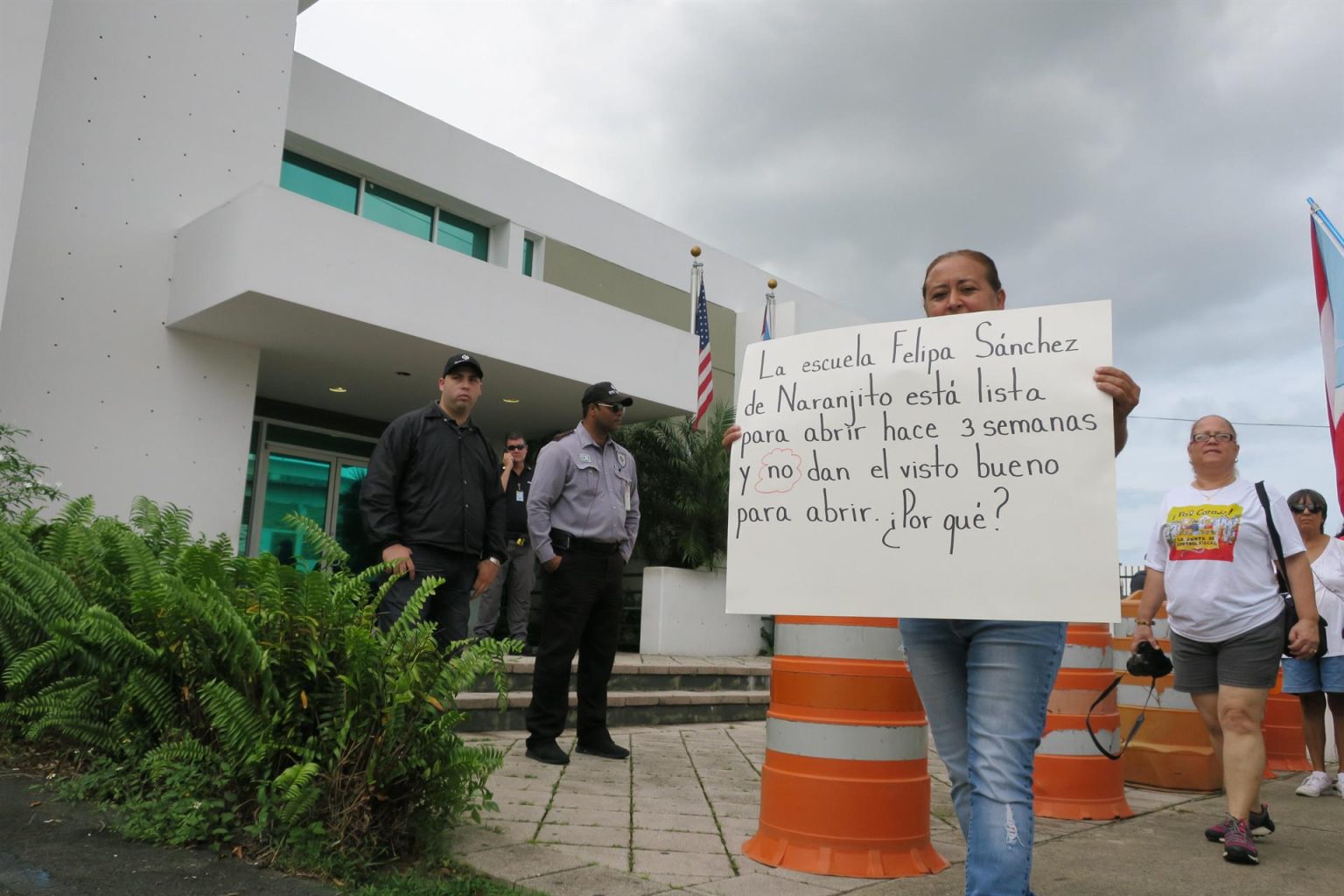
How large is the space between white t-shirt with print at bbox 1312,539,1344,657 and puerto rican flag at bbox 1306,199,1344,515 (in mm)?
1152

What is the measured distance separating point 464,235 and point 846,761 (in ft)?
35.2

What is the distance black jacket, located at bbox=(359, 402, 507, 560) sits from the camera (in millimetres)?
4453

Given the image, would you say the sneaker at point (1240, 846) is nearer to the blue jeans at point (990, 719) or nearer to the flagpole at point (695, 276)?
the blue jeans at point (990, 719)

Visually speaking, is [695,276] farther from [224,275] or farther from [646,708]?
[646,708]

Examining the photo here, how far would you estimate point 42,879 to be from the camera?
2.53 metres

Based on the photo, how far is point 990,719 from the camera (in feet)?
7.77

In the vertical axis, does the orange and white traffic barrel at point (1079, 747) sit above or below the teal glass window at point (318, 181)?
below

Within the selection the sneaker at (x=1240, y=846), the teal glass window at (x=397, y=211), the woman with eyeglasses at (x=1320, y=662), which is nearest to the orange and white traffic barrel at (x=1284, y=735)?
the woman with eyeglasses at (x=1320, y=662)

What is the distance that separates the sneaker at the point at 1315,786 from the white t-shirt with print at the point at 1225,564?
207cm

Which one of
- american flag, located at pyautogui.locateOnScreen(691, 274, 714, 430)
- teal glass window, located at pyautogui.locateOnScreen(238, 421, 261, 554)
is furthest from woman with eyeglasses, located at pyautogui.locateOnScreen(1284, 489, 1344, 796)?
teal glass window, located at pyautogui.locateOnScreen(238, 421, 261, 554)

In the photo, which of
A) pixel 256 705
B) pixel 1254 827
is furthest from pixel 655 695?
pixel 256 705

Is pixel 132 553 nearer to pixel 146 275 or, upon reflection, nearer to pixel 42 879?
pixel 42 879

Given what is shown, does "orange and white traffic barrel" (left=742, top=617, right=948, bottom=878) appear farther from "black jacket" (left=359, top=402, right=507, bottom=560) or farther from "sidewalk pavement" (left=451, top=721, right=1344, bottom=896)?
"black jacket" (left=359, top=402, right=507, bottom=560)

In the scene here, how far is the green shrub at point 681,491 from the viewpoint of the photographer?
1180 centimetres
